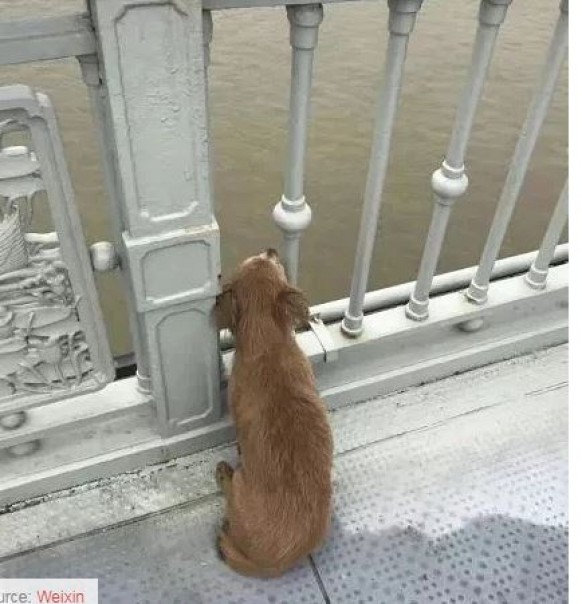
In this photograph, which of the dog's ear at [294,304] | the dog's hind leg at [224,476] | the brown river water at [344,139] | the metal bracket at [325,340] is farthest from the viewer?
the brown river water at [344,139]

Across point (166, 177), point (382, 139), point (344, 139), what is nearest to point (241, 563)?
point (166, 177)

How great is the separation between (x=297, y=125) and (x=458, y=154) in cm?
46

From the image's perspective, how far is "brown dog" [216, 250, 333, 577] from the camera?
4.58ft

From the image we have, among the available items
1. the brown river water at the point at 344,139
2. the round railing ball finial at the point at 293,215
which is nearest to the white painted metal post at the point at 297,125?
the round railing ball finial at the point at 293,215

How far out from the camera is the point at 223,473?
5.36ft

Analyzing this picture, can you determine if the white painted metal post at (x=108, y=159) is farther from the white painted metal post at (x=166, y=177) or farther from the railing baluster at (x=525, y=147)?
the railing baluster at (x=525, y=147)

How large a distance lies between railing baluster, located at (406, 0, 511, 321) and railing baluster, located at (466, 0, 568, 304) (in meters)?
0.14

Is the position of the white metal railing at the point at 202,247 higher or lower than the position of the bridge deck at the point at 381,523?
higher

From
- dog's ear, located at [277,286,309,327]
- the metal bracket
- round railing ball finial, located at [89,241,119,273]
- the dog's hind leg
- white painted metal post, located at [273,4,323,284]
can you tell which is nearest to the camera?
white painted metal post, located at [273,4,323,284]

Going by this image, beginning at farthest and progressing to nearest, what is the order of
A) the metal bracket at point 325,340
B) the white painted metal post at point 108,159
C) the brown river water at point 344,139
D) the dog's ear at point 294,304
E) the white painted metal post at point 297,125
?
the brown river water at point 344,139, the metal bracket at point 325,340, the dog's ear at point 294,304, the white painted metal post at point 297,125, the white painted metal post at point 108,159

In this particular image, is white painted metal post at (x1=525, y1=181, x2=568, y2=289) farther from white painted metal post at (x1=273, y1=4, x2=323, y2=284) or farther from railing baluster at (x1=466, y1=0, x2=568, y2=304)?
white painted metal post at (x1=273, y1=4, x2=323, y2=284)

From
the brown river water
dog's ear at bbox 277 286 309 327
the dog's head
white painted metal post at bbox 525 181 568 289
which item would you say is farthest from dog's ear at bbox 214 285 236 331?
the brown river water

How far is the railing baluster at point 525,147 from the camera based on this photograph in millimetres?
1453

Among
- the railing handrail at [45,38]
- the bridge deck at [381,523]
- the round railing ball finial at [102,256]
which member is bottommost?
the bridge deck at [381,523]
